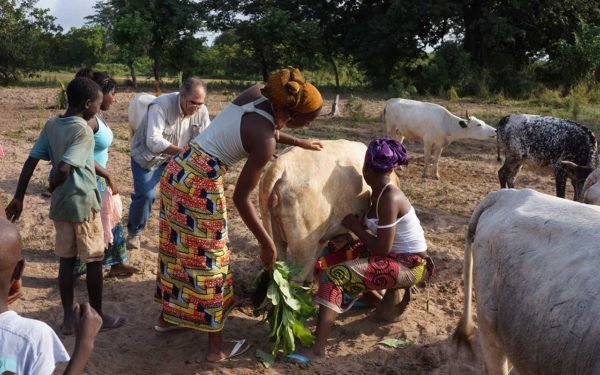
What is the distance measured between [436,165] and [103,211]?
6636mm

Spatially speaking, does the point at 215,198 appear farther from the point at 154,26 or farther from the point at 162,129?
the point at 154,26

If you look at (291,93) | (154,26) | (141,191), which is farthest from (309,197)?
(154,26)

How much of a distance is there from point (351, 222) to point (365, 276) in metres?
0.47

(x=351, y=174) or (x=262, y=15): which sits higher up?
(x=262, y=15)

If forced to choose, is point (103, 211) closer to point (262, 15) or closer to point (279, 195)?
point (279, 195)

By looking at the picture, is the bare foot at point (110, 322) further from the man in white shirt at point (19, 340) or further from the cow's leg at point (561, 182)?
the cow's leg at point (561, 182)

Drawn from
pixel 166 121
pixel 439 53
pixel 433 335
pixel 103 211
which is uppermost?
pixel 439 53

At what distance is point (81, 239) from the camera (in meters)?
4.12

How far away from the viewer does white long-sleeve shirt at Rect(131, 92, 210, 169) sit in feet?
17.7

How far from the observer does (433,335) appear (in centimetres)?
461

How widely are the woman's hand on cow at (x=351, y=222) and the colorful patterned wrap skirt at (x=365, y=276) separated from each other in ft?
0.81

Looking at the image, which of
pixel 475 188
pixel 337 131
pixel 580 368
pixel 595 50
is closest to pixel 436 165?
pixel 475 188

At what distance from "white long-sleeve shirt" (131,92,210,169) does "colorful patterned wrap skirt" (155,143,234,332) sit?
153cm

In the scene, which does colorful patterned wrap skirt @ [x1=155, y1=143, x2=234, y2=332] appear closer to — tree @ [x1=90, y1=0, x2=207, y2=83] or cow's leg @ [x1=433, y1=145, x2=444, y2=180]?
cow's leg @ [x1=433, y1=145, x2=444, y2=180]
